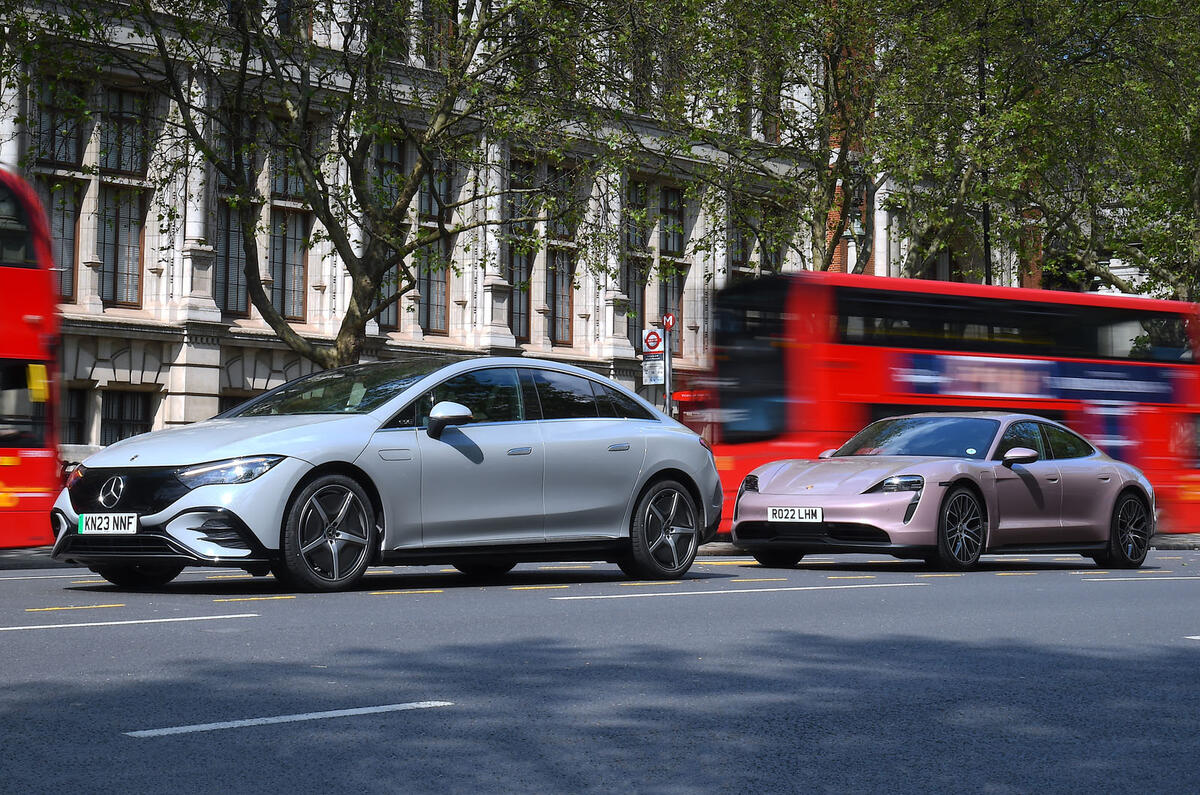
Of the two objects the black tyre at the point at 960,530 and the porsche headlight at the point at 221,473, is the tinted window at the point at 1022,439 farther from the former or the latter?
the porsche headlight at the point at 221,473

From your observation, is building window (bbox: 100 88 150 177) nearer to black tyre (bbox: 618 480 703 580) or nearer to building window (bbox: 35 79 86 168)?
building window (bbox: 35 79 86 168)

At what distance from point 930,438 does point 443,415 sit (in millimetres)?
5985

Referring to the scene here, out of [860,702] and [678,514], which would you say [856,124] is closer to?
[678,514]

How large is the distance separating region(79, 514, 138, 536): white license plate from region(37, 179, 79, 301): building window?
846 inches

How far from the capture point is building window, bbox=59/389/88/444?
3075cm

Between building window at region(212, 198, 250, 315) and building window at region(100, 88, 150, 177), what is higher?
building window at region(100, 88, 150, 177)

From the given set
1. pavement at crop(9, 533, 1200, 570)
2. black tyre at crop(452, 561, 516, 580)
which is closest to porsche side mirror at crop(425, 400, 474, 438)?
black tyre at crop(452, 561, 516, 580)

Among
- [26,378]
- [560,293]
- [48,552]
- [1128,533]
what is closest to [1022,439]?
[1128,533]

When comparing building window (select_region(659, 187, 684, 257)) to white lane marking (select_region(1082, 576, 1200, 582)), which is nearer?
white lane marking (select_region(1082, 576, 1200, 582))

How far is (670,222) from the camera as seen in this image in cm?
4316

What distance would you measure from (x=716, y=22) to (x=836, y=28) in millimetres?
2384

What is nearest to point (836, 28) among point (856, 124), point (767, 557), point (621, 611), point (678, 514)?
point (856, 124)

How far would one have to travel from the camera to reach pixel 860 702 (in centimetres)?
647

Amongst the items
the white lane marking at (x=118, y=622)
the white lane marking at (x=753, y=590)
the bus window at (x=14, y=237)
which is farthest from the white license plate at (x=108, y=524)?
the bus window at (x=14, y=237)
